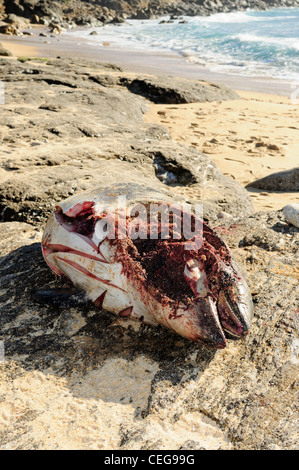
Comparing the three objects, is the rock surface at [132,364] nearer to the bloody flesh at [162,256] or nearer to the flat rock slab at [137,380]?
the flat rock slab at [137,380]

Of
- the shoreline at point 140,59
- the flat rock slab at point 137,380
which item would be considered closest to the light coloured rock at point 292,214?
the flat rock slab at point 137,380

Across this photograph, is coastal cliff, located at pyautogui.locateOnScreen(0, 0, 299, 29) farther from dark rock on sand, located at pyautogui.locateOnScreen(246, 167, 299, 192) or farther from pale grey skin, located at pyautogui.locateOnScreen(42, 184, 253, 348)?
pale grey skin, located at pyautogui.locateOnScreen(42, 184, 253, 348)

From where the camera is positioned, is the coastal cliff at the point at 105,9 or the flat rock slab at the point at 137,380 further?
the coastal cliff at the point at 105,9

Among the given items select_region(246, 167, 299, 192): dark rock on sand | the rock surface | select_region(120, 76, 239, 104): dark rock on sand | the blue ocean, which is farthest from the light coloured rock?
the blue ocean

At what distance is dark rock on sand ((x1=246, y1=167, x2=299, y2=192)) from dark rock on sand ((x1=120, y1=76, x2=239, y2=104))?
418cm

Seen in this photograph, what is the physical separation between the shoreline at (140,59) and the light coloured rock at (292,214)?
26.1 feet

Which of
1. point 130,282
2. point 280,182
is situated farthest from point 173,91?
point 130,282

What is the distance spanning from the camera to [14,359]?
224 centimetres

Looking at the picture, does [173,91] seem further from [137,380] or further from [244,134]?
[137,380]

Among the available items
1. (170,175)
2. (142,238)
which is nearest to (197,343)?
(142,238)

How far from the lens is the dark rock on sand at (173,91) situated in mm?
9203

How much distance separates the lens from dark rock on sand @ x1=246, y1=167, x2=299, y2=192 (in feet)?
18.2

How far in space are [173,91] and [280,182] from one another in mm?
4468

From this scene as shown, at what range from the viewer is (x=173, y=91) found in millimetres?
9234
